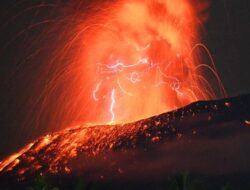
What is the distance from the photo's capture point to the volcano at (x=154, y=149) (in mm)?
52219

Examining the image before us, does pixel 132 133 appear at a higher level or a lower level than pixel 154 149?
higher

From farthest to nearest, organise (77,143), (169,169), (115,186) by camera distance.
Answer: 1. (77,143)
2. (169,169)
3. (115,186)

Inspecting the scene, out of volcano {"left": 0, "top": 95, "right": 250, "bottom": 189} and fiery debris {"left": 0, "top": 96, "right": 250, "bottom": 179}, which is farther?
fiery debris {"left": 0, "top": 96, "right": 250, "bottom": 179}

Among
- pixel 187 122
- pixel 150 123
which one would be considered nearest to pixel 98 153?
pixel 150 123

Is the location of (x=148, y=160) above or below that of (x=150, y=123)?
below

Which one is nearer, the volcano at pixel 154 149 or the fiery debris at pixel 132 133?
the volcano at pixel 154 149

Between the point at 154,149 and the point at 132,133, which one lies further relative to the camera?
the point at 154,149

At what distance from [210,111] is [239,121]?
398 cm

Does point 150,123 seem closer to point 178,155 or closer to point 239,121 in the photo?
point 178,155

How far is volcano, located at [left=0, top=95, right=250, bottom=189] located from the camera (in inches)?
2056

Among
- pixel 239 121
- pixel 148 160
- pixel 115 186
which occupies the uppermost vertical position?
pixel 239 121

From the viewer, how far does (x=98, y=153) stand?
5447 centimetres

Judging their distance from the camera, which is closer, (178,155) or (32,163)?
(178,155)

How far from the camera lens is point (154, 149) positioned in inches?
2180
